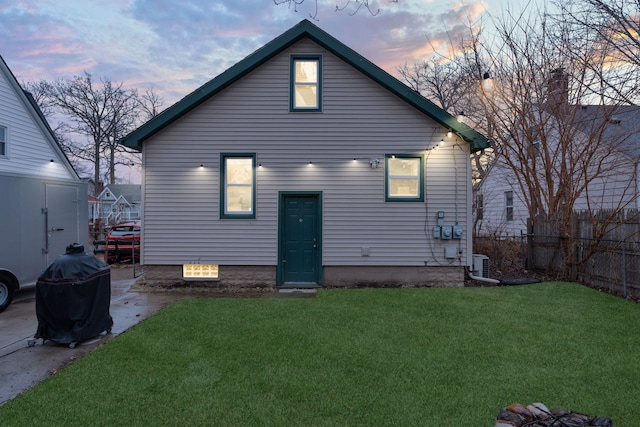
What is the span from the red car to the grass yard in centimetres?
766

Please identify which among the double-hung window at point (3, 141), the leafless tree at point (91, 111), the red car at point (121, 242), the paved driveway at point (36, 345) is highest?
the leafless tree at point (91, 111)

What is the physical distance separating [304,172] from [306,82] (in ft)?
7.47

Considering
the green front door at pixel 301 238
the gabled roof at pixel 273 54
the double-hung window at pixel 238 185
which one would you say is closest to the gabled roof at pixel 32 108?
the gabled roof at pixel 273 54

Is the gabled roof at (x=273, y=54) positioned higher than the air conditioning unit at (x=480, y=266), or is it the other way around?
the gabled roof at (x=273, y=54)

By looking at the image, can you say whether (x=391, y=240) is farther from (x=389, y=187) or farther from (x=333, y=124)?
(x=333, y=124)

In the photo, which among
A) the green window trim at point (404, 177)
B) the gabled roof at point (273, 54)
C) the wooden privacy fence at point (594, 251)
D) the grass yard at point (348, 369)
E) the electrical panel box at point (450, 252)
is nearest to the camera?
the grass yard at point (348, 369)

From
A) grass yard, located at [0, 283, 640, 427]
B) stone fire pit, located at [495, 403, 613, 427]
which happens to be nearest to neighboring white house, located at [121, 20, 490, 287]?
grass yard, located at [0, 283, 640, 427]

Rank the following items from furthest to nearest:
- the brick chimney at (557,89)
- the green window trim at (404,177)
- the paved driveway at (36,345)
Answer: the brick chimney at (557,89) < the green window trim at (404,177) < the paved driveway at (36,345)

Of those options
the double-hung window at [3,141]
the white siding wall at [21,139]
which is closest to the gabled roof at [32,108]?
the white siding wall at [21,139]

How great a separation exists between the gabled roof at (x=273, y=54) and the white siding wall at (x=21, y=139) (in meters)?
5.25

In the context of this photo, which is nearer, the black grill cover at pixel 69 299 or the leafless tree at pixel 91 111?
the black grill cover at pixel 69 299

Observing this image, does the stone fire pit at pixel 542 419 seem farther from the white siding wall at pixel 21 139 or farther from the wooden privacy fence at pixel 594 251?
the white siding wall at pixel 21 139

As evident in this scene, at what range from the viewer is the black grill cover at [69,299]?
16.5 ft

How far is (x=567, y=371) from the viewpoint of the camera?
4.22 meters
